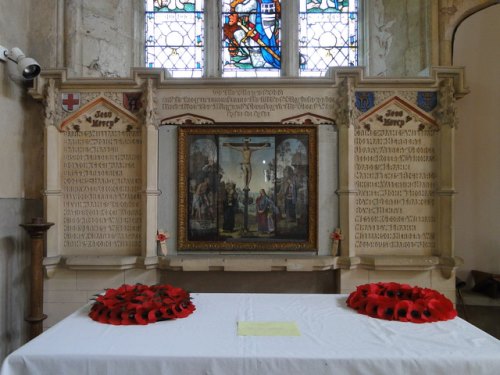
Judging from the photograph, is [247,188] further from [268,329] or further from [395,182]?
[268,329]

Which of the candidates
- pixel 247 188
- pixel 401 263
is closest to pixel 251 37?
pixel 247 188

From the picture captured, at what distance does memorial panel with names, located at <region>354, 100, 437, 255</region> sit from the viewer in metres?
4.35

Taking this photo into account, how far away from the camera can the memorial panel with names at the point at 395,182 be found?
435 cm

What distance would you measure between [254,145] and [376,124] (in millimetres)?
1472

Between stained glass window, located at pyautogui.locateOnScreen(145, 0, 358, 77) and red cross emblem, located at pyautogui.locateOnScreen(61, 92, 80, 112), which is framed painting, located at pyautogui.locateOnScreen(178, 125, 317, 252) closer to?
red cross emblem, located at pyautogui.locateOnScreen(61, 92, 80, 112)

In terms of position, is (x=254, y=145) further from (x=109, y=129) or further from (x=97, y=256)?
(x=97, y=256)

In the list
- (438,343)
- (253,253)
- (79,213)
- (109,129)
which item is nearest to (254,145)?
(253,253)

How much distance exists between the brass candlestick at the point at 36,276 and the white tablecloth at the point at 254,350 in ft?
6.82

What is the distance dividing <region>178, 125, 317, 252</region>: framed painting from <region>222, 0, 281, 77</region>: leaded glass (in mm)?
1533

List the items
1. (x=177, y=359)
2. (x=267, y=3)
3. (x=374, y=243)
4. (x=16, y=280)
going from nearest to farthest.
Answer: (x=177, y=359), (x=16, y=280), (x=374, y=243), (x=267, y=3)

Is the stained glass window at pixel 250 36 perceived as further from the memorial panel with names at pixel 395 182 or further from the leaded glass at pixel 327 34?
the memorial panel with names at pixel 395 182

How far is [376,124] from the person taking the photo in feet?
14.4

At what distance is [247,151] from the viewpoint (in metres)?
4.46

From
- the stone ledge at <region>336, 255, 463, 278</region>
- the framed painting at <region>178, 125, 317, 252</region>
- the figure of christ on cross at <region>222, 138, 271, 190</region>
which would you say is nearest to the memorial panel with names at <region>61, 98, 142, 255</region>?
the framed painting at <region>178, 125, 317, 252</region>
